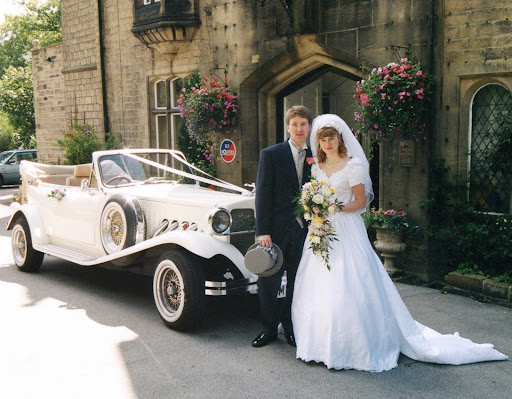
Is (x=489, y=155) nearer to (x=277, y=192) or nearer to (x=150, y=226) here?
(x=277, y=192)

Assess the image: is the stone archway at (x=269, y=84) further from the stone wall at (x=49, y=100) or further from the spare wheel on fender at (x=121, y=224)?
the stone wall at (x=49, y=100)

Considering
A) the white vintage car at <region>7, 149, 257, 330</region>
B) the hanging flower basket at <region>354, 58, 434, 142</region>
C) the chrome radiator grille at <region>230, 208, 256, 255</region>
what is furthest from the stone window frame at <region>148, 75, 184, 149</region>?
the chrome radiator grille at <region>230, 208, 256, 255</region>

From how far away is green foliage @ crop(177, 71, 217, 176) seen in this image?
36.7 feet

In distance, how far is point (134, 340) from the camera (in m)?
5.31

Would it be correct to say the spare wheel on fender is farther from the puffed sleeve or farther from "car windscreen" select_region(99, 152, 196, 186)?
the puffed sleeve

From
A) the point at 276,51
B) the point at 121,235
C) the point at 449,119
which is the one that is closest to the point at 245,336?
the point at 121,235

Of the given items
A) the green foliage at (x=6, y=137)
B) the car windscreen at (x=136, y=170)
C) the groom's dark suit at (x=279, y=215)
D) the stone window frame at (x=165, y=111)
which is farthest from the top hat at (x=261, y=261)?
the green foliage at (x=6, y=137)

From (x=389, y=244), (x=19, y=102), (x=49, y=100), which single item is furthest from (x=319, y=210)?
(x=19, y=102)

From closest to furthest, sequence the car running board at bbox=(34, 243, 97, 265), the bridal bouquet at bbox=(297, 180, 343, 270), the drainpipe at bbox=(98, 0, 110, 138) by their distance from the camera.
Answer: the bridal bouquet at bbox=(297, 180, 343, 270), the car running board at bbox=(34, 243, 97, 265), the drainpipe at bbox=(98, 0, 110, 138)

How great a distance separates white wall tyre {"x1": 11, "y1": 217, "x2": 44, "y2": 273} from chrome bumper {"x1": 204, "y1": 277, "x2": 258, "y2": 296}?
3803mm

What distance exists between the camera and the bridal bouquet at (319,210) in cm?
462

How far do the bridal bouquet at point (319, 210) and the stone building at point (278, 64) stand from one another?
3.42 meters

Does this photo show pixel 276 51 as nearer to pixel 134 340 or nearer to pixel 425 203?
pixel 425 203

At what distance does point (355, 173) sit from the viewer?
4773 mm
